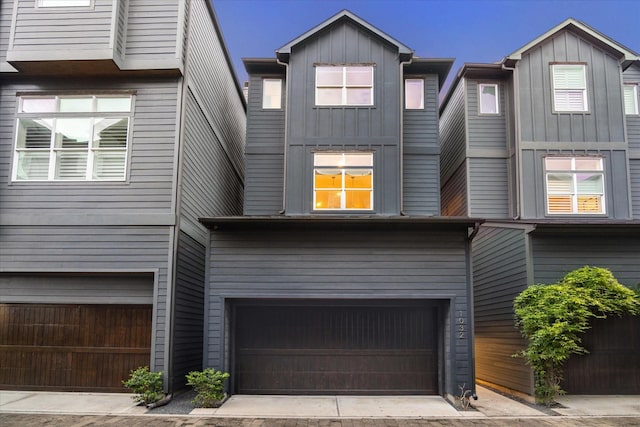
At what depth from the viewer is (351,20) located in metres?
13.6

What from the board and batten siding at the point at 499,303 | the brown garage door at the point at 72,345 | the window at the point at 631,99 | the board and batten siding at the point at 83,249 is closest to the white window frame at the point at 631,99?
the window at the point at 631,99

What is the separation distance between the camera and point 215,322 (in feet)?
35.7

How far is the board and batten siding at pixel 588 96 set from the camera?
45.7ft

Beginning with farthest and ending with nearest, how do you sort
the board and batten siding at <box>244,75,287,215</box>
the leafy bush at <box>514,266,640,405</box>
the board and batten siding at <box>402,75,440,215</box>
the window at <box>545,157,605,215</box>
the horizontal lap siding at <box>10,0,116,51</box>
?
the board and batten siding at <box>244,75,287,215</box> < the window at <box>545,157,605,215</box> < the board and batten siding at <box>402,75,440,215</box> < the horizontal lap siding at <box>10,0,116,51</box> < the leafy bush at <box>514,266,640,405</box>

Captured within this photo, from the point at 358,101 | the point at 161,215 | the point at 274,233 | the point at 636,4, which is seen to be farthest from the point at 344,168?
the point at 636,4

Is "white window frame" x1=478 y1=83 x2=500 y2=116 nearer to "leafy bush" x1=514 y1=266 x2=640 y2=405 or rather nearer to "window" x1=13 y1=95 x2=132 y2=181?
"leafy bush" x1=514 y1=266 x2=640 y2=405

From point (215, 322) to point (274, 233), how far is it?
225cm

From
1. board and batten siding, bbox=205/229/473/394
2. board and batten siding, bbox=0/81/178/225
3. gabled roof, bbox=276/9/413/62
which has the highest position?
gabled roof, bbox=276/9/413/62

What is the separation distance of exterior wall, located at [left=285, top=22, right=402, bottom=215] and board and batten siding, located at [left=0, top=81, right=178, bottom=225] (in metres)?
3.07

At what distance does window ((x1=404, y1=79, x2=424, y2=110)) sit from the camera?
14070 mm

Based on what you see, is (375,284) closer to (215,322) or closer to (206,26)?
(215,322)

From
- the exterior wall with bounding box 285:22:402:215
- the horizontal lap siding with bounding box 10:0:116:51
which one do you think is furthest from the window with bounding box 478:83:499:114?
the horizontal lap siding with bounding box 10:0:116:51

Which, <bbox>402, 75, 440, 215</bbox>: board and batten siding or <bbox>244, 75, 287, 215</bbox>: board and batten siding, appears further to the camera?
<bbox>244, 75, 287, 215</bbox>: board and batten siding

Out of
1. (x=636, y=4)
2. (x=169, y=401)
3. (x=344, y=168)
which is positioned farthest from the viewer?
(x=636, y=4)
